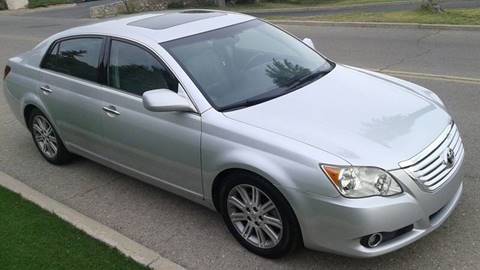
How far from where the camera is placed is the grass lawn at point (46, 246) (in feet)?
12.8

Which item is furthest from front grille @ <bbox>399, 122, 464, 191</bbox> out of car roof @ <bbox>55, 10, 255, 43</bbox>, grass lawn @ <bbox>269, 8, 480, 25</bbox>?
grass lawn @ <bbox>269, 8, 480, 25</bbox>

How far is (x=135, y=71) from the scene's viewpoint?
461cm

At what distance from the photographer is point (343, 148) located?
136 inches

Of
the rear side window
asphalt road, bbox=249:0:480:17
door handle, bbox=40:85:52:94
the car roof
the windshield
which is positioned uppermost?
the car roof

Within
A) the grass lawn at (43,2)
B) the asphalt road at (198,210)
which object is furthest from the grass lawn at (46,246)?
the grass lawn at (43,2)

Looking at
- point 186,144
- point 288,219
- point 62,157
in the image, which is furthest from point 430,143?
point 62,157

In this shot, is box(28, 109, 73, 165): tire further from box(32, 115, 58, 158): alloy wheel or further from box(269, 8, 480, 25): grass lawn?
box(269, 8, 480, 25): grass lawn

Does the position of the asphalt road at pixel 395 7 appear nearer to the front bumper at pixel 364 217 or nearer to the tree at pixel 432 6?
the tree at pixel 432 6

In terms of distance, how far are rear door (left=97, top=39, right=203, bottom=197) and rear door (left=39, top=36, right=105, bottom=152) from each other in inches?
7.1

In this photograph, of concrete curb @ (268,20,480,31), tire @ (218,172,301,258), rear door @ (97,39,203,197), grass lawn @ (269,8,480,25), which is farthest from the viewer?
grass lawn @ (269,8,480,25)

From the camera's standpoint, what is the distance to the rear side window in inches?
198

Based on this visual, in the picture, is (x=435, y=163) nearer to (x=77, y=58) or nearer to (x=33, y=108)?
(x=77, y=58)

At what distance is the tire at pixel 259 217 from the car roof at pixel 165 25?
56.2 inches

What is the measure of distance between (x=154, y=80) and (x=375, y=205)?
209 cm
